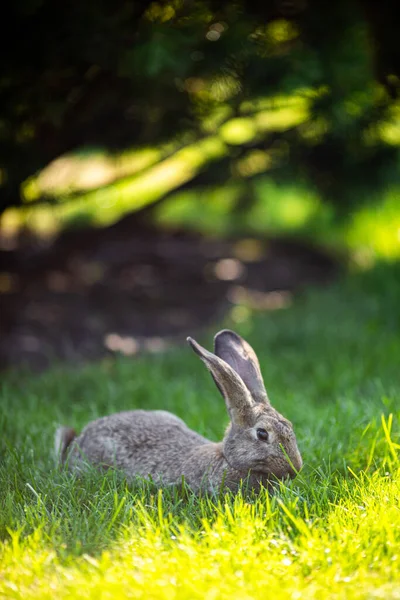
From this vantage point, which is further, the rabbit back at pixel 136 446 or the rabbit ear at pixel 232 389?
the rabbit back at pixel 136 446

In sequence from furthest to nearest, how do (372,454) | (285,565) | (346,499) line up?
(372,454) < (346,499) < (285,565)

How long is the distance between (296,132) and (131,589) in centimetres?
464

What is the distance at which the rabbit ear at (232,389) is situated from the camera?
11.7ft

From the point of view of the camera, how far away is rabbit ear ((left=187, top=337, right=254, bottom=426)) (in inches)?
141

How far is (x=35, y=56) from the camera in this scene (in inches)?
197

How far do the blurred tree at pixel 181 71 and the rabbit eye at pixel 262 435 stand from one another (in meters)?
2.08

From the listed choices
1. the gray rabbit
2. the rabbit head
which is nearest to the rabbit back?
the gray rabbit

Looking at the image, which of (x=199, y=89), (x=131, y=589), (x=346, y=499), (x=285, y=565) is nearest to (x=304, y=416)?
(x=346, y=499)

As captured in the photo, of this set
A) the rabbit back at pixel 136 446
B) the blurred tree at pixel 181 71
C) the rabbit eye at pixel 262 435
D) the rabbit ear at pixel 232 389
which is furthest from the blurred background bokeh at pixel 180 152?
the rabbit eye at pixel 262 435

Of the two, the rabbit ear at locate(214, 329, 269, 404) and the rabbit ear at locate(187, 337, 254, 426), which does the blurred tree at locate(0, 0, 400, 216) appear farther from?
the rabbit ear at locate(187, 337, 254, 426)

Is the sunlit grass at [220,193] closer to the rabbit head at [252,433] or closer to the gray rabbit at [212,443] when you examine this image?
the gray rabbit at [212,443]

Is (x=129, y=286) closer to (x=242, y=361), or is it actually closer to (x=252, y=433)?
(x=242, y=361)

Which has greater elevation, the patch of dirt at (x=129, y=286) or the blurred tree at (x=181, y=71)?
the blurred tree at (x=181, y=71)

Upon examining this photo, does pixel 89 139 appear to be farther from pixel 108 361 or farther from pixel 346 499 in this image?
pixel 346 499
